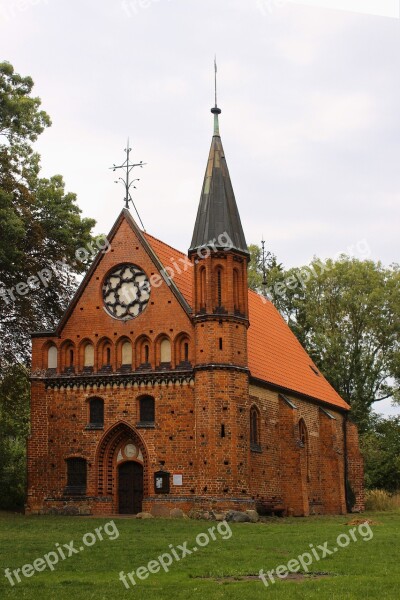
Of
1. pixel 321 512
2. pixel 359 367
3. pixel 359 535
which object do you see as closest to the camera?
pixel 359 535

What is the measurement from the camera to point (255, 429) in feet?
110

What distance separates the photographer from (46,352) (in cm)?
3378

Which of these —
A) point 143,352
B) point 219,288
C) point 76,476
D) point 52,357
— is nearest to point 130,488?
point 76,476

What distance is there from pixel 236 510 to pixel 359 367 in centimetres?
2777

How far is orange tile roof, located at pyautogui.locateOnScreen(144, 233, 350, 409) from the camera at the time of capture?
34.8 m

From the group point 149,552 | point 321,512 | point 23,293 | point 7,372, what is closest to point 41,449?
point 7,372

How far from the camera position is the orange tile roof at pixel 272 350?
34.8 meters

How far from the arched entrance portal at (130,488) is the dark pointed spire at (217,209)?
8140 mm

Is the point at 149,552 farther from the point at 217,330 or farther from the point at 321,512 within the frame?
the point at 321,512

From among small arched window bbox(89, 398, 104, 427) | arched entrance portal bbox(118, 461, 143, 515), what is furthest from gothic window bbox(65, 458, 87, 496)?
small arched window bbox(89, 398, 104, 427)

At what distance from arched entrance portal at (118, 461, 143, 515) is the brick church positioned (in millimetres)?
36

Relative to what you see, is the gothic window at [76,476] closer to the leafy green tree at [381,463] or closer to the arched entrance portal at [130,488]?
the arched entrance portal at [130,488]

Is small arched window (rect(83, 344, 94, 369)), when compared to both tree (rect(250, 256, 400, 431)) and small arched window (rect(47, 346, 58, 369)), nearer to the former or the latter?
small arched window (rect(47, 346, 58, 369))

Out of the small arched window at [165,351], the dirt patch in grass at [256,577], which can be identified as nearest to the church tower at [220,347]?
the small arched window at [165,351]
